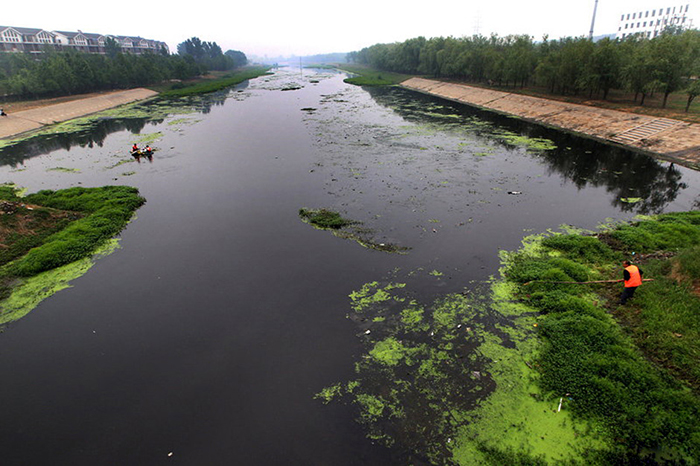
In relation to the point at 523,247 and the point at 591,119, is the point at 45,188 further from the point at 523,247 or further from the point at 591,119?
the point at 591,119

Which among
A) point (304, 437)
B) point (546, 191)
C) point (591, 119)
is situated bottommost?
point (304, 437)

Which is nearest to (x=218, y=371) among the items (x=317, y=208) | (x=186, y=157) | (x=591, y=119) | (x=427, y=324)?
(x=427, y=324)

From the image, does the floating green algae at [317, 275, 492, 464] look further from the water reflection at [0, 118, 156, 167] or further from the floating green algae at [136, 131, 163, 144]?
the water reflection at [0, 118, 156, 167]

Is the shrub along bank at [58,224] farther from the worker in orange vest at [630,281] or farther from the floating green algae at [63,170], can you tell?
the worker in orange vest at [630,281]

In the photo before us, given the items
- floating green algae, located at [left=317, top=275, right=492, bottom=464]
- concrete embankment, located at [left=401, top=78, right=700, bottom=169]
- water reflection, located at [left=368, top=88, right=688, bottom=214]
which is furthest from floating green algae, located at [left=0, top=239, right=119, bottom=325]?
concrete embankment, located at [left=401, top=78, right=700, bottom=169]

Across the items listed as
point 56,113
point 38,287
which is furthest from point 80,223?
point 56,113

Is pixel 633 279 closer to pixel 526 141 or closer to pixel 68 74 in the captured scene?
pixel 526 141
